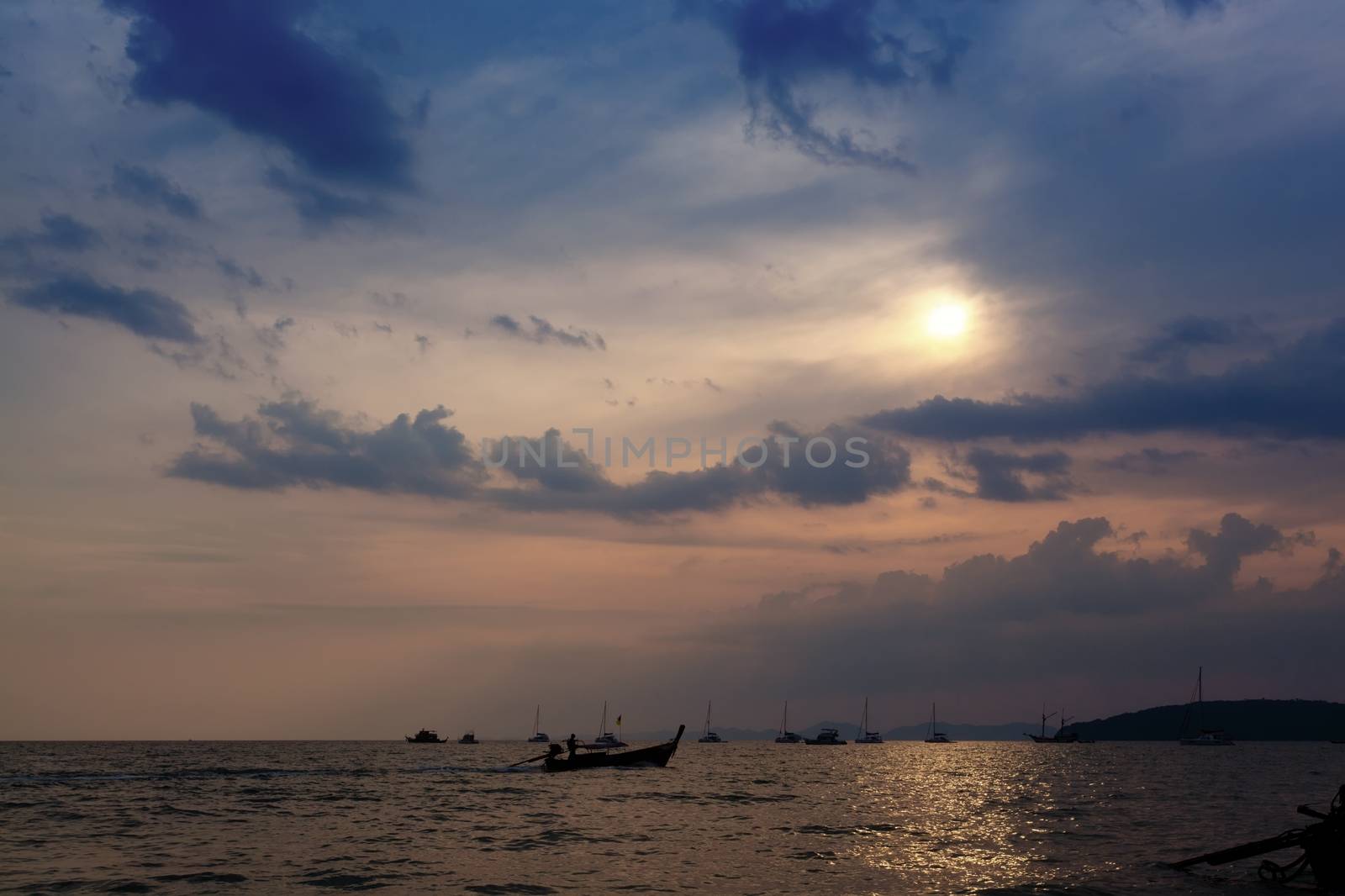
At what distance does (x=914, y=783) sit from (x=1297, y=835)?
70268mm

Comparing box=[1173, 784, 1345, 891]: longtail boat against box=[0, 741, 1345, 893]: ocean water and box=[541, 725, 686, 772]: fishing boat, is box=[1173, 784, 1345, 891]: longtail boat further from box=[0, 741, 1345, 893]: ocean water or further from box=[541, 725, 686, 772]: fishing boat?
box=[541, 725, 686, 772]: fishing boat

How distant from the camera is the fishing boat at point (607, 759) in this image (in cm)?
10181

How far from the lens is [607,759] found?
4094 inches

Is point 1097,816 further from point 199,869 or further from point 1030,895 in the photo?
point 199,869

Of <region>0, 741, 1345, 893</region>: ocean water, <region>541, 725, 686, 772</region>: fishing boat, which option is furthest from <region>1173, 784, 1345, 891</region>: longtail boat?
<region>541, 725, 686, 772</region>: fishing boat

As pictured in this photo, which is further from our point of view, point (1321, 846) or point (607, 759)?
point (607, 759)

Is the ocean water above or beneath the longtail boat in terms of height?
beneath

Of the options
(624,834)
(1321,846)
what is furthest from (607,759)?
(1321,846)

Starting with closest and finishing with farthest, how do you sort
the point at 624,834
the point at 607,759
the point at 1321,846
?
the point at 1321,846, the point at 624,834, the point at 607,759

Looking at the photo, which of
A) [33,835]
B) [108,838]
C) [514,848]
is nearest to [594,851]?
[514,848]

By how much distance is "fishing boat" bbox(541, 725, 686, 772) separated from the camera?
102 m

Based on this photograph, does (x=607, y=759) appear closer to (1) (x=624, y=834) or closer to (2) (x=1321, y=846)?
(1) (x=624, y=834)

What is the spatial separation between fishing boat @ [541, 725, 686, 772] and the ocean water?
5.37ft

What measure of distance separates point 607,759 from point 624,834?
54.9m
